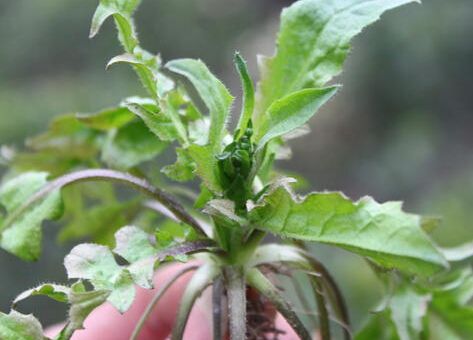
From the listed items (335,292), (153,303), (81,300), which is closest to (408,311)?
(335,292)

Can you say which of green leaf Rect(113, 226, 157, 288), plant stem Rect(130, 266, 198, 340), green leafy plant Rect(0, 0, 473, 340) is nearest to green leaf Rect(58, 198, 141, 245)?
green leafy plant Rect(0, 0, 473, 340)

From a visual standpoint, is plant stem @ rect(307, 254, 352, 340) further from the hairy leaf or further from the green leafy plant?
the hairy leaf

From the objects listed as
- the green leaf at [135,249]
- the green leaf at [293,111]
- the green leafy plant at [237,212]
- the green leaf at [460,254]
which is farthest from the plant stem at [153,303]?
the green leaf at [460,254]

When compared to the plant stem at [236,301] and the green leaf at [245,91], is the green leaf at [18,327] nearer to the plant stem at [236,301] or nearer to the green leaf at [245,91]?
the plant stem at [236,301]

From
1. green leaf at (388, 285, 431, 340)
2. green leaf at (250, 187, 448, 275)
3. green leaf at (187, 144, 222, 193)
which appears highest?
green leaf at (187, 144, 222, 193)

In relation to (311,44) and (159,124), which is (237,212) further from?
(311,44)

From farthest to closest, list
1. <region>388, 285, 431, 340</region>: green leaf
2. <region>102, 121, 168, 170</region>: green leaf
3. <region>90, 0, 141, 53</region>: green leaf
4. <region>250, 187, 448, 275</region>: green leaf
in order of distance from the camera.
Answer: <region>102, 121, 168, 170</region>: green leaf < <region>388, 285, 431, 340</region>: green leaf < <region>90, 0, 141, 53</region>: green leaf < <region>250, 187, 448, 275</region>: green leaf
